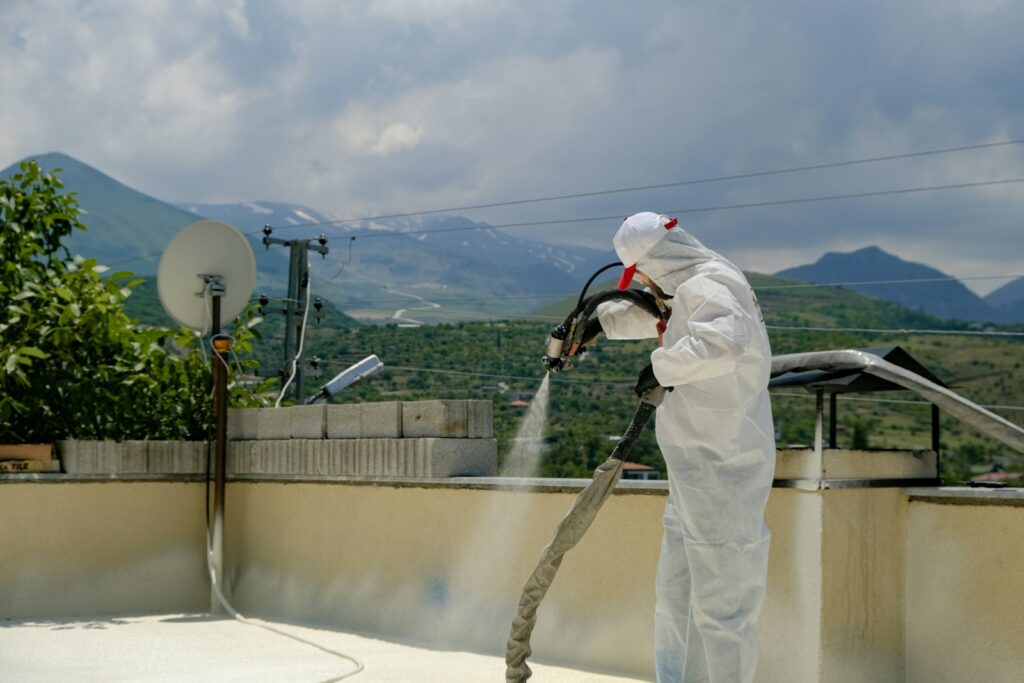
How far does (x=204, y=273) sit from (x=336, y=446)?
1639mm

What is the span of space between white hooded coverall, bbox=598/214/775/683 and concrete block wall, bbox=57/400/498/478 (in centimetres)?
182

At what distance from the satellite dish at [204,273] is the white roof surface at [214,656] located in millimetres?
1753

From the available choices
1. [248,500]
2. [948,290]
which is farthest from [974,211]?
[248,500]

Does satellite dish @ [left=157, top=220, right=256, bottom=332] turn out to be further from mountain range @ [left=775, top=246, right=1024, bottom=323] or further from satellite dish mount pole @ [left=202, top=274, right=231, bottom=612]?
mountain range @ [left=775, top=246, right=1024, bottom=323]

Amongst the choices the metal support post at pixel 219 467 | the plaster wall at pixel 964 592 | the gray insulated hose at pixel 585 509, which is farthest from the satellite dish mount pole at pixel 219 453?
the plaster wall at pixel 964 592

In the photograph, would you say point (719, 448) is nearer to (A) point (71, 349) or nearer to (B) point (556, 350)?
(B) point (556, 350)

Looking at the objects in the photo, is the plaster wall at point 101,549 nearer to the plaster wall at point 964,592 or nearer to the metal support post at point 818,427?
the metal support post at point 818,427

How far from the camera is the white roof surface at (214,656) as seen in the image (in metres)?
4.19

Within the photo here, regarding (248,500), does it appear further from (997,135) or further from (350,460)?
(997,135)

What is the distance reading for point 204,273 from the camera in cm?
640

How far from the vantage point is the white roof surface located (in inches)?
165

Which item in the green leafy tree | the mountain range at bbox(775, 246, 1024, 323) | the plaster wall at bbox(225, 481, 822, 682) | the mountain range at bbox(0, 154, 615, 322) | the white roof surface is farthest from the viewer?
the mountain range at bbox(775, 246, 1024, 323)

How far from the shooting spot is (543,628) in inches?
172

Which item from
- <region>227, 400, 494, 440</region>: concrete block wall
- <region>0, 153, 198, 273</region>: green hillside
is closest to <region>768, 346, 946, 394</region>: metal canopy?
<region>227, 400, 494, 440</region>: concrete block wall
